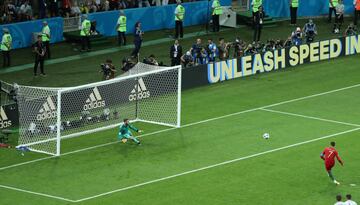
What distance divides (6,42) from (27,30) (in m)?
3.87

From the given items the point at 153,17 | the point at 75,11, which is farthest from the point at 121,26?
the point at 153,17

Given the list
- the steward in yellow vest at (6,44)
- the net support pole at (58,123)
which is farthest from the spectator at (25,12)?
the net support pole at (58,123)

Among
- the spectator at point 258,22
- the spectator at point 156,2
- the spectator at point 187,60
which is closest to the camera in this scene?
the spectator at point 187,60

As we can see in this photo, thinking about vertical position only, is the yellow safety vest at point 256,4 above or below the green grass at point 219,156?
above

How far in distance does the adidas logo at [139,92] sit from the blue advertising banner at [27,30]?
1236 centimetres

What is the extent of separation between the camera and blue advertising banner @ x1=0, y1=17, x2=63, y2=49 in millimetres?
53031

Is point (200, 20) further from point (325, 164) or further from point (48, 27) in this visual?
point (325, 164)

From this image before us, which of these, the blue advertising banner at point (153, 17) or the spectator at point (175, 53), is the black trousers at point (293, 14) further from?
the spectator at point (175, 53)

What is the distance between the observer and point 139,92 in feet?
139

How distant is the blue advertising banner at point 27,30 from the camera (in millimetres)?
53031

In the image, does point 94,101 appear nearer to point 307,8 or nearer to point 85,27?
point 85,27

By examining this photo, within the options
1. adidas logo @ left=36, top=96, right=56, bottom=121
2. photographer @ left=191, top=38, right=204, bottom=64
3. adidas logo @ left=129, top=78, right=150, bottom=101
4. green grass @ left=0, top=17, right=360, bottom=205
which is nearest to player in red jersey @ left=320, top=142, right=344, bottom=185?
green grass @ left=0, top=17, right=360, bottom=205

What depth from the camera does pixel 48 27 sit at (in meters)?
53.3

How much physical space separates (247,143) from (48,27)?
59.1 feet
